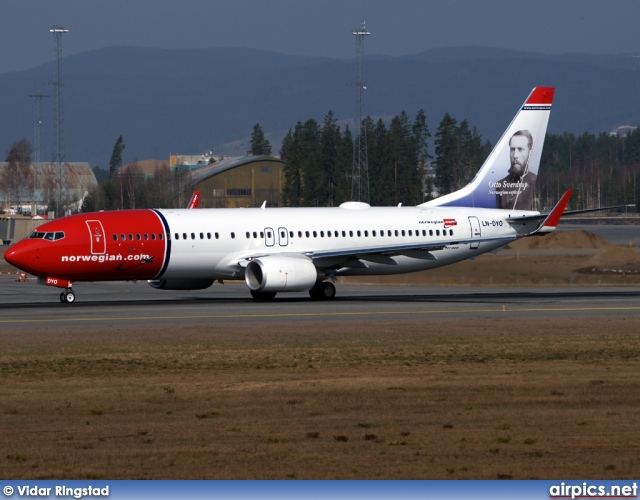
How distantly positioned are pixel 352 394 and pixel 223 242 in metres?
24.0

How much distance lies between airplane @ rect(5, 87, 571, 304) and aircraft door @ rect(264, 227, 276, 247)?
0.04m

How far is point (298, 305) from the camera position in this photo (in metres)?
43.6

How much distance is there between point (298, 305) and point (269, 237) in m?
3.58

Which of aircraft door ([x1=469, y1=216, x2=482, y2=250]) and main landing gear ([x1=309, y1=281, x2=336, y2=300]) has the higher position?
aircraft door ([x1=469, y1=216, x2=482, y2=250])

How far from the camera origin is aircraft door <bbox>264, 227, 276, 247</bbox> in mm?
45744

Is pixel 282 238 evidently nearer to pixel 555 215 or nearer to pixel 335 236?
Result: pixel 335 236

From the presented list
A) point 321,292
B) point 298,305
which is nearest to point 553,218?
point 321,292

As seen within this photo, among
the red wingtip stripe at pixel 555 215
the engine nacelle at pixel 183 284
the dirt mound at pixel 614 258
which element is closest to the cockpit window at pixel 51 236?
the engine nacelle at pixel 183 284

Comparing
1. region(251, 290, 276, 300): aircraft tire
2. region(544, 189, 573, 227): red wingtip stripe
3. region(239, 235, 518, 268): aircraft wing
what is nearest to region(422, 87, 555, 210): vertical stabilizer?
region(544, 189, 573, 227): red wingtip stripe

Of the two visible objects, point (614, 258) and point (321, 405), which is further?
point (614, 258)

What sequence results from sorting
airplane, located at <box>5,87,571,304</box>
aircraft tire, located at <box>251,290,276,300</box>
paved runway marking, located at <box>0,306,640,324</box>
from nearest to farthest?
1. paved runway marking, located at <box>0,306,640,324</box>
2. airplane, located at <box>5,87,571,304</box>
3. aircraft tire, located at <box>251,290,276,300</box>

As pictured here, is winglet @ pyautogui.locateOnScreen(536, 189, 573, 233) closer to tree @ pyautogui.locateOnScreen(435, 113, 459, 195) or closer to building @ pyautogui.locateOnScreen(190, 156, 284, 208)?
building @ pyautogui.locateOnScreen(190, 156, 284, 208)

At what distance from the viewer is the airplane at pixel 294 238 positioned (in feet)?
142

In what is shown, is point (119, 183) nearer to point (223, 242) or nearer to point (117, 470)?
point (223, 242)
